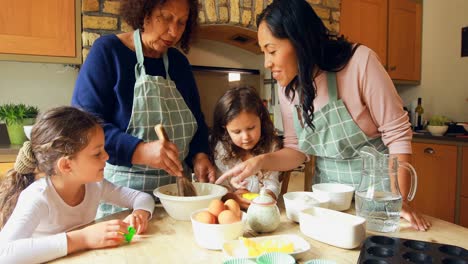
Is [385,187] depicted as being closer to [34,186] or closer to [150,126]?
[150,126]

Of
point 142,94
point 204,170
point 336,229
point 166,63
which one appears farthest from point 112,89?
point 336,229

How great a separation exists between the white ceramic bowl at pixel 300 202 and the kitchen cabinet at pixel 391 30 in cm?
238

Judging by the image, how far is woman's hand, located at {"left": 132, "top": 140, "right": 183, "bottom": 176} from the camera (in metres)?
0.94

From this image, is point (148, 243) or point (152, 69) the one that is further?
point (152, 69)

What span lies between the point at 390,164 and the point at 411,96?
321cm

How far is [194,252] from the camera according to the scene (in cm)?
73

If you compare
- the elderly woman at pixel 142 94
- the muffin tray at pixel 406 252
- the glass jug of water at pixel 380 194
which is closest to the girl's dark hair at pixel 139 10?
the elderly woman at pixel 142 94

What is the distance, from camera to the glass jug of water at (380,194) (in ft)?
2.73

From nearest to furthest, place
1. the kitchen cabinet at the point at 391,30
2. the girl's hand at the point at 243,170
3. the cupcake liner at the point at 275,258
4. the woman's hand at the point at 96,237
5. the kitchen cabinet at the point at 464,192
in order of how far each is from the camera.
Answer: the cupcake liner at the point at 275,258 < the woman's hand at the point at 96,237 < the girl's hand at the point at 243,170 < the kitchen cabinet at the point at 464,192 < the kitchen cabinet at the point at 391,30

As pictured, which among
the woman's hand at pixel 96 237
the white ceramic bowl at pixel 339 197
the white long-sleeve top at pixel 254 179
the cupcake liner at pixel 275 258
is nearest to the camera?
the cupcake liner at pixel 275 258

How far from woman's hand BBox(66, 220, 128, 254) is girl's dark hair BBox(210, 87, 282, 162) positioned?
0.79 meters

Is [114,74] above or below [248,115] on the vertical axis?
above

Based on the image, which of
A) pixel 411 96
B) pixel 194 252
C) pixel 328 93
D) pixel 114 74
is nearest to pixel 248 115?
pixel 328 93

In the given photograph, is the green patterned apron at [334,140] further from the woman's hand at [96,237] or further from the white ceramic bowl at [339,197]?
the woman's hand at [96,237]
